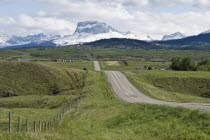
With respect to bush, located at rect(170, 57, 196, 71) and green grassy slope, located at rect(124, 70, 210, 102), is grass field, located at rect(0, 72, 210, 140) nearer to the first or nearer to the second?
green grassy slope, located at rect(124, 70, 210, 102)

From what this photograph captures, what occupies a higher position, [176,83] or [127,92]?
[127,92]

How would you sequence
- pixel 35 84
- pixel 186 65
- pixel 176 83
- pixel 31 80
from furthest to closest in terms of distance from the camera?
pixel 186 65, pixel 176 83, pixel 31 80, pixel 35 84

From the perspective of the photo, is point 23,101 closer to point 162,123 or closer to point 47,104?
point 47,104

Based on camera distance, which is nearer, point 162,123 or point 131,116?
point 162,123

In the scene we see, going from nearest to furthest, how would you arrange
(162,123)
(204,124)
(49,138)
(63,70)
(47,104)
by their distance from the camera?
(49,138) < (204,124) < (162,123) < (47,104) < (63,70)

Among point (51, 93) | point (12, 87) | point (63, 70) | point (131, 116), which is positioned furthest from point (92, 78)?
point (131, 116)

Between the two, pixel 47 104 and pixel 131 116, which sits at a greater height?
pixel 131 116

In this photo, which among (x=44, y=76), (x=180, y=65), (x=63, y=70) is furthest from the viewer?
(x=180, y=65)

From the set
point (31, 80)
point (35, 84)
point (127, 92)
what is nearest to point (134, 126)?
point (127, 92)

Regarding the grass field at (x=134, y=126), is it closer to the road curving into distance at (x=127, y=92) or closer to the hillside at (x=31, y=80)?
the road curving into distance at (x=127, y=92)

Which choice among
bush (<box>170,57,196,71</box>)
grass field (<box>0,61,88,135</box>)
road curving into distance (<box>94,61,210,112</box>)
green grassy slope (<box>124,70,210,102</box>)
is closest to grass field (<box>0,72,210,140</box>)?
road curving into distance (<box>94,61,210,112</box>)

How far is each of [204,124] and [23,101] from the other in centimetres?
5682

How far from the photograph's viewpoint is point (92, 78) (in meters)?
110

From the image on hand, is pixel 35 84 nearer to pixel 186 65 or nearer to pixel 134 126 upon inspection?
pixel 134 126
